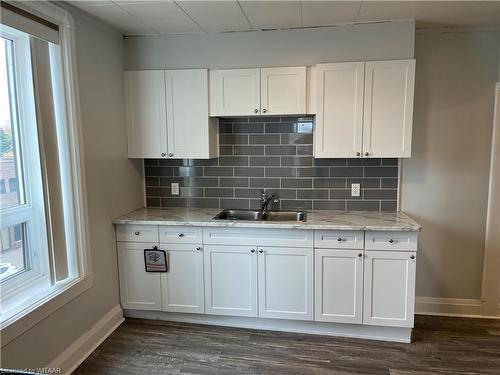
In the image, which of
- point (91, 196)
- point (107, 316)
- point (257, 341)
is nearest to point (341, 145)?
point (257, 341)

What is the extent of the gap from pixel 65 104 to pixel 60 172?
46 centimetres

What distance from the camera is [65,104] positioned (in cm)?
246

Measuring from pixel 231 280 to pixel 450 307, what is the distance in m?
2.00

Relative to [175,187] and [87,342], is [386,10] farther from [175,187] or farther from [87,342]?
[87,342]

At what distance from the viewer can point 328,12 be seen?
8.73 ft

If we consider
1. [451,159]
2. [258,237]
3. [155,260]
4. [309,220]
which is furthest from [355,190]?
[155,260]

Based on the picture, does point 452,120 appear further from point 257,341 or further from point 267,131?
point 257,341

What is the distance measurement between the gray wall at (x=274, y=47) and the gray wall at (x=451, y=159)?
0.43 meters

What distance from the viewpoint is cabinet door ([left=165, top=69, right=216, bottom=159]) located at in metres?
3.09

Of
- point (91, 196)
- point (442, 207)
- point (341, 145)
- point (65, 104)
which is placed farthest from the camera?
point (442, 207)

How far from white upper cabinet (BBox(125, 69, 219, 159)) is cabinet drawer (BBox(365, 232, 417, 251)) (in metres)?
1.49

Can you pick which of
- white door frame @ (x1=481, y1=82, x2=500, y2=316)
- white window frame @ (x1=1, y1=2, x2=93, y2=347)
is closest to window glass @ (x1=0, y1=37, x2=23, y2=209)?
Result: white window frame @ (x1=1, y1=2, x2=93, y2=347)

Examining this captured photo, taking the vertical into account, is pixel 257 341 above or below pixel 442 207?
below

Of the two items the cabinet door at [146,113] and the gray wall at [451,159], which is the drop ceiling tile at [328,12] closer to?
the gray wall at [451,159]
